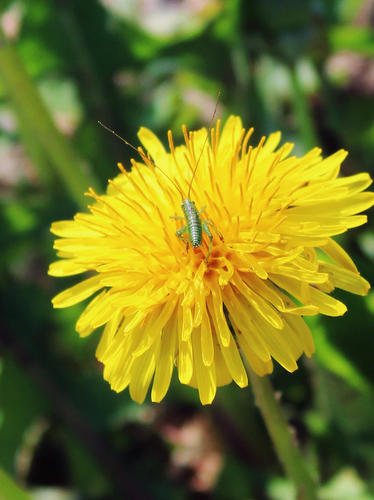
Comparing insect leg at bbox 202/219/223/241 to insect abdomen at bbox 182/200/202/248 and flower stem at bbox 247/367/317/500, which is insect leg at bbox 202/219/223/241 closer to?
insect abdomen at bbox 182/200/202/248

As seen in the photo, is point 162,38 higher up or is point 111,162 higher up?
point 162,38

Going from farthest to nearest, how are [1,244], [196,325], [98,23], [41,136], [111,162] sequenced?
[111,162]
[98,23]
[1,244]
[41,136]
[196,325]

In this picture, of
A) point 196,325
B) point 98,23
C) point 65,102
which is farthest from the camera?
point 65,102

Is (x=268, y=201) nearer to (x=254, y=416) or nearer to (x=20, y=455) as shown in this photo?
(x=254, y=416)

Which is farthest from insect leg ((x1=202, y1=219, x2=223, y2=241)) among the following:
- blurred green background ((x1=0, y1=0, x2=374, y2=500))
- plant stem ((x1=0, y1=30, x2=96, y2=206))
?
plant stem ((x1=0, y1=30, x2=96, y2=206))

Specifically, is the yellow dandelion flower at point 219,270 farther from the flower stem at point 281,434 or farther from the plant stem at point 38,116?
the plant stem at point 38,116

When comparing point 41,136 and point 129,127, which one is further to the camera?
point 129,127

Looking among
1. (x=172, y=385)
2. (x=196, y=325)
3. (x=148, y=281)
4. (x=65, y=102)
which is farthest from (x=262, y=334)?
(x=65, y=102)
